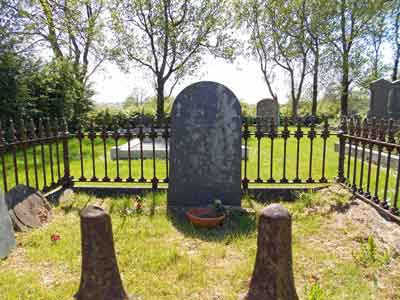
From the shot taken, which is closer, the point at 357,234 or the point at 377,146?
the point at 357,234

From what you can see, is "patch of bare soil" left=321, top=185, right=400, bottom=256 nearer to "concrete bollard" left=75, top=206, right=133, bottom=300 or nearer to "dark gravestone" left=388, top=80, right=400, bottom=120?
"concrete bollard" left=75, top=206, right=133, bottom=300

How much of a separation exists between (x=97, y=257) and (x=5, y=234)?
1745mm

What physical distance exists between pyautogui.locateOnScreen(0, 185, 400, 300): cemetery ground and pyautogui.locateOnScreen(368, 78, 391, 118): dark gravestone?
10624mm

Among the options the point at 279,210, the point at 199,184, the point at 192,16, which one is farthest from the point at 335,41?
the point at 279,210

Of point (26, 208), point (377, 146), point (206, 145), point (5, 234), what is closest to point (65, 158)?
point (26, 208)

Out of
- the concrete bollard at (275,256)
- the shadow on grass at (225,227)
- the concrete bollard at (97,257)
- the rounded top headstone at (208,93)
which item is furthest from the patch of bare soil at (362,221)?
the concrete bollard at (97,257)

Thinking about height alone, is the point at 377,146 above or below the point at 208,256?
above

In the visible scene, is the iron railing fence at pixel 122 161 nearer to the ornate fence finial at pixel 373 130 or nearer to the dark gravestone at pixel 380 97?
the ornate fence finial at pixel 373 130

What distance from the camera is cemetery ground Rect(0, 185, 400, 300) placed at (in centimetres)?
242

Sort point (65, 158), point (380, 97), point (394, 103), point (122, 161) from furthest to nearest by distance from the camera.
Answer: point (380, 97) < point (394, 103) < point (122, 161) < point (65, 158)

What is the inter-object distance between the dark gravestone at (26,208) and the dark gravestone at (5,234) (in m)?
0.39

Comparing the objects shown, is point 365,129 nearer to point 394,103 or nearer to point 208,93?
point 208,93

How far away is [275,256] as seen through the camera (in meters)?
1.89

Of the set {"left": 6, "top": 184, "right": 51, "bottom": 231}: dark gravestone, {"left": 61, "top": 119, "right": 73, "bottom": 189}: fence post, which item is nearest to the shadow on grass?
{"left": 6, "top": 184, "right": 51, "bottom": 231}: dark gravestone
